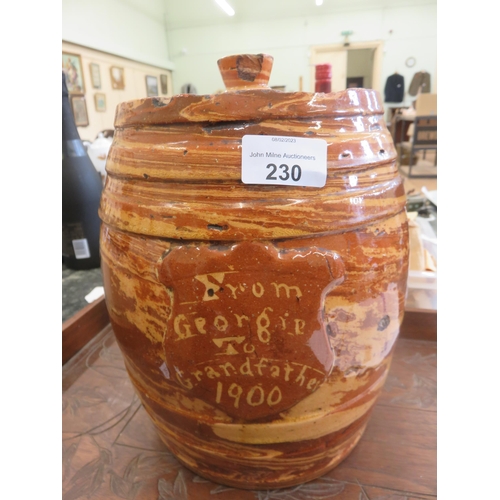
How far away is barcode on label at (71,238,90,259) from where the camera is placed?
1.35 meters

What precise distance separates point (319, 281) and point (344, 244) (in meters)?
0.05

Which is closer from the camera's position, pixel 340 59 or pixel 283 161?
pixel 283 161

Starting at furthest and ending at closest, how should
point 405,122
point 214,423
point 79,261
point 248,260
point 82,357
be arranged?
point 405,122 → point 79,261 → point 82,357 → point 214,423 → point 248,260

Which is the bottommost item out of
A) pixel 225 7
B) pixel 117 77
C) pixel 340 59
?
pixel 117 77

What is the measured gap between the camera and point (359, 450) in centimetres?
71

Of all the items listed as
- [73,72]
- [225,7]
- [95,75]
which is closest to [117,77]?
[95,75]

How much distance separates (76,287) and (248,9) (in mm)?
4725

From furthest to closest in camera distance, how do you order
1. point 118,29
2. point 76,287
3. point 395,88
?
point 395,88 < point 118,29 < point 76,287

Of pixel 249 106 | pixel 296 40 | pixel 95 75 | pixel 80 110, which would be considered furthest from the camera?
pixel 296 40

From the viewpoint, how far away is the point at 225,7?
15.4ft

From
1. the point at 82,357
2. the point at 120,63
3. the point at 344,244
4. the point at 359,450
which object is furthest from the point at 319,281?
the point at 120,63

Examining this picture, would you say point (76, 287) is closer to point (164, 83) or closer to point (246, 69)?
point (246, 69)

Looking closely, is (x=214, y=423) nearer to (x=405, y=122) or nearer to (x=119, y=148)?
(x=119, y=148)

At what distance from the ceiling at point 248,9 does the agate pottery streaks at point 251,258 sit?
198 inches
